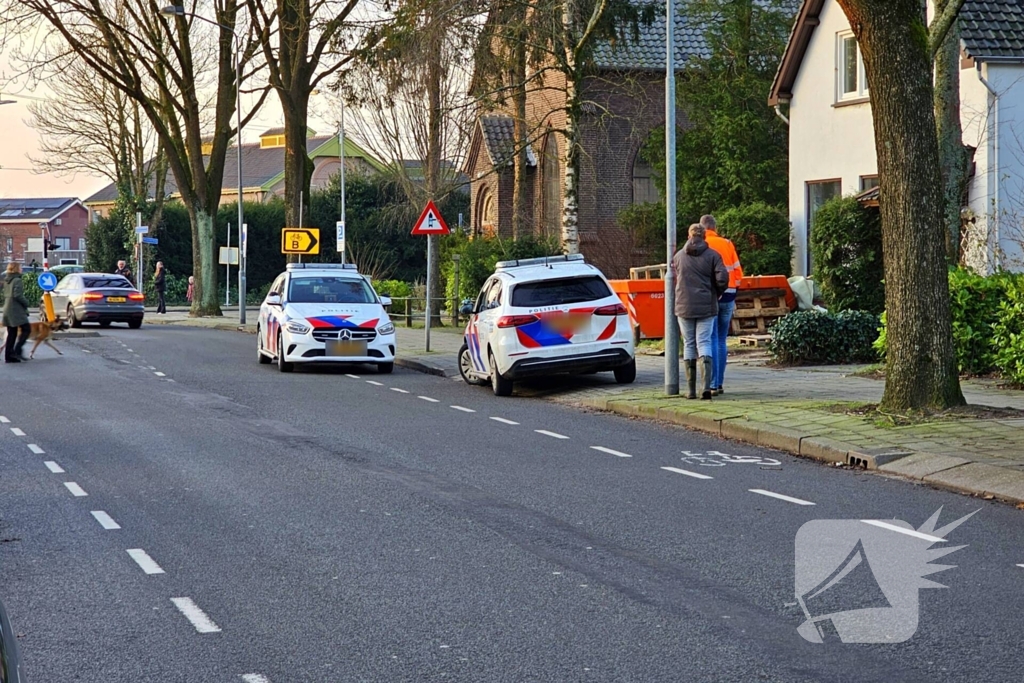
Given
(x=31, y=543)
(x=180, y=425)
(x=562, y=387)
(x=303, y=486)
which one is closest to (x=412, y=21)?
(x=562, y=387)

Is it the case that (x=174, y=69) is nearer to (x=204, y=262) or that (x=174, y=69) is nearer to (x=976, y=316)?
(x=204, y=262)

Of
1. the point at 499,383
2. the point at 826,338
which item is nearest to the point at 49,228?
the point at 826,338

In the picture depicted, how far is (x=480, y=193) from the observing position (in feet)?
156

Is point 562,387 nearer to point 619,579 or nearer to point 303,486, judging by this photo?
point 303,486

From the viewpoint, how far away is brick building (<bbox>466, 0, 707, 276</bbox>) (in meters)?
41.0

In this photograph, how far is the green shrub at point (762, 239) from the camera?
96.3 feet

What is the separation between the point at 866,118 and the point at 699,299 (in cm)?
1359

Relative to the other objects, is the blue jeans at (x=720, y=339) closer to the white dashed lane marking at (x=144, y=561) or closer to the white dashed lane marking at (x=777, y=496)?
the white dashed lane marking at (x=777, y=496)

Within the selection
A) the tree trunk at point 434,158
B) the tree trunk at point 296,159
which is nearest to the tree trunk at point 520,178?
the tree trunk at point 434,158

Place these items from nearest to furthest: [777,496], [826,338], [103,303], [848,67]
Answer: [777,496], [826,338], [848,67], [103,303]

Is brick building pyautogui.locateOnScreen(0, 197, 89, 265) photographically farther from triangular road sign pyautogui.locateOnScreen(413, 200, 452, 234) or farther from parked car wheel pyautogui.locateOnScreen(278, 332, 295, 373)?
parked car wheel pyautogui.locateOnScreen(278, 332, 295, 373)

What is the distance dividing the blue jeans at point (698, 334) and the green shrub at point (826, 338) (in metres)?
4.23

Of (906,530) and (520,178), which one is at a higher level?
(520,178)

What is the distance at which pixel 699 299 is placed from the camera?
49.9 feet
